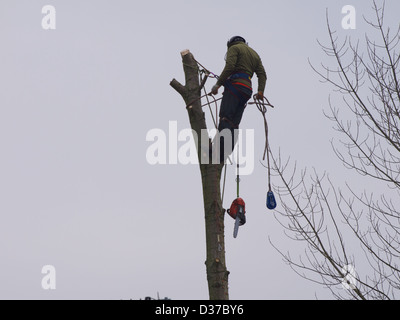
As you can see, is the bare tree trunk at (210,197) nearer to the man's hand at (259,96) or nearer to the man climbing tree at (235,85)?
the man climbing tree at (235,85)

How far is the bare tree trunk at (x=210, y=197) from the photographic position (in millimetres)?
5590

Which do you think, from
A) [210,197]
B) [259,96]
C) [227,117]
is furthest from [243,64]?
[210,197]

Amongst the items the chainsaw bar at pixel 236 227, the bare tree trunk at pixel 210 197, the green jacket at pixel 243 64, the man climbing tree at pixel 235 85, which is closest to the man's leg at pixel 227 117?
the man climbing tree at pixel 235 85

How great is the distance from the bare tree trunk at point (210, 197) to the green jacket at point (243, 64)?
1.42 ft

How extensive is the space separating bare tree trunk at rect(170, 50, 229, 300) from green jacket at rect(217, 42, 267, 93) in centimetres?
43

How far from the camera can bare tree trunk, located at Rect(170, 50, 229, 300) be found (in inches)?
220

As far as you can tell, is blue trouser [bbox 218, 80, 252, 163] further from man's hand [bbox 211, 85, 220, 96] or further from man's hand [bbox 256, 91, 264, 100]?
man's hand [bbox 211, 85, 220, 96]

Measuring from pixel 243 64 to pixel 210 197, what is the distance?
1.94m

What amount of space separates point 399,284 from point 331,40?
293cm

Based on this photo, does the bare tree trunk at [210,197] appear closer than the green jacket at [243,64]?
Yes

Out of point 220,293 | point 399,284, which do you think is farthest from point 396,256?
point 220,293
